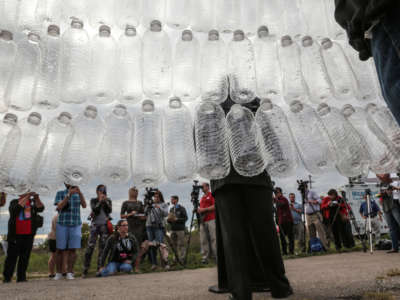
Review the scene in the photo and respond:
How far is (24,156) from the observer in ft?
6.62

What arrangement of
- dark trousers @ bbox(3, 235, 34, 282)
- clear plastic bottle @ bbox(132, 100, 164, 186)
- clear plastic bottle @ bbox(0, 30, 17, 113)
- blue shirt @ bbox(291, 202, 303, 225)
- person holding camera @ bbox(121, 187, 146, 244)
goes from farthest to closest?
blue shirt @ bbox(291, 202, 303, 225) → person holding camera @ bbox(121, 187, 146, 244) → dark trousers @ bbox(3, 235, 34, 282) → clear plastic bottle @ bbox(132, 100, 164, 186) → clear plastic bottle @ bbox(0, 30, 17, 113)

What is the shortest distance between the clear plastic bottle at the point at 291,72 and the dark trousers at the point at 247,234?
657 mm

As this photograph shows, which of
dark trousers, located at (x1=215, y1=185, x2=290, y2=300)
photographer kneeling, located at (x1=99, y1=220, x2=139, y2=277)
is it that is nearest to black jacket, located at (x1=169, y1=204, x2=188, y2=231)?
photographer kneeling, located at (x1=99, y1=220, x2=139, y2=277)

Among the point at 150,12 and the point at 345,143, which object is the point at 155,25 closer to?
the point at 150,12

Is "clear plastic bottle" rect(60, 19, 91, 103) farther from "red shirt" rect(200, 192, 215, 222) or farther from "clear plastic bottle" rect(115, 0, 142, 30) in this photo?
"red shirt" rect(200, 192, 215, 222)

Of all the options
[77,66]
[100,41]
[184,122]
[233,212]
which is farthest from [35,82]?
[233,212]

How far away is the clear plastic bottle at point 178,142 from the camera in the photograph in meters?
2.12

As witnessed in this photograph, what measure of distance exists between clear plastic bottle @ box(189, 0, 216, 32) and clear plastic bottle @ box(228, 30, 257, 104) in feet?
0.73

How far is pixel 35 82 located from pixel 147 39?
0.73 m

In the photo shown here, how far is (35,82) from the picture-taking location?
2.01 metres

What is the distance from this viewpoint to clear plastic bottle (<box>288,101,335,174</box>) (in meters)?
2.13

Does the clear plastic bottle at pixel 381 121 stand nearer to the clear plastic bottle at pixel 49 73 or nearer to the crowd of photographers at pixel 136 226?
the clear plastic bottle at pixel 49 73

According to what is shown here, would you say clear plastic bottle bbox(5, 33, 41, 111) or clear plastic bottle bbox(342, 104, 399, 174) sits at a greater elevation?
clear plastic bottle bbox(5, 33, 41, 111)

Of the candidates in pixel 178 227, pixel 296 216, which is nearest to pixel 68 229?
pixel 178 227
